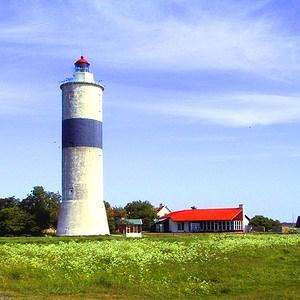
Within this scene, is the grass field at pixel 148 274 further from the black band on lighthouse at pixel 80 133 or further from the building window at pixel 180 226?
the building window at pixel 180 226

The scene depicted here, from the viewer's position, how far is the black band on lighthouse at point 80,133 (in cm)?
5625

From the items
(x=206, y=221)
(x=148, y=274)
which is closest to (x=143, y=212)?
(x=206, y=221)

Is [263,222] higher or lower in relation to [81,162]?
lower

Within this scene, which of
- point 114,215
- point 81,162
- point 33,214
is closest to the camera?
point 81,162

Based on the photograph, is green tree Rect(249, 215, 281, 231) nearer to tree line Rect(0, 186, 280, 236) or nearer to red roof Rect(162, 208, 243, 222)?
red roof Rect(162, 208, 243, 222)

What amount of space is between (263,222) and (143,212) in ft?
62.7

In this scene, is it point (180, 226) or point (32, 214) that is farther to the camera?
point (180, 226)

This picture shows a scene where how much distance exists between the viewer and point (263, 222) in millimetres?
88125

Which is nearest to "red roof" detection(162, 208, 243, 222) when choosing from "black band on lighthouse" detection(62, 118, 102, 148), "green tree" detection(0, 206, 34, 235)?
"green tree" detection(0, 206, 34, 235)

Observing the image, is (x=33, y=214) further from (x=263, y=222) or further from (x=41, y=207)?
(x=263, y=222)

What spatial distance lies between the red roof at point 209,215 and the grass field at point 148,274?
5349 cm

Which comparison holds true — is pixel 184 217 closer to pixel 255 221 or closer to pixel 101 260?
pixel 255 221

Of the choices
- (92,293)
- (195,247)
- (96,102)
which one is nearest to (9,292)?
(92,293)

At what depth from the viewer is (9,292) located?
1967 centimetres
